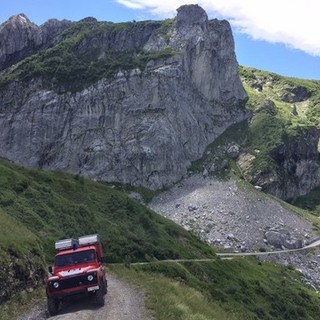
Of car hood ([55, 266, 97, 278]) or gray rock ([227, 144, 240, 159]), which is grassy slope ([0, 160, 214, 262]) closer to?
car hood ([55, 266, 97, 278])

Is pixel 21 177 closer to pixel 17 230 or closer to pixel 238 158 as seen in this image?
pixel 17 230

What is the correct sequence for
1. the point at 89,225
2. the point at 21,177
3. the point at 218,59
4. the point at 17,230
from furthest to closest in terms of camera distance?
the point at 218,59 < the point at 21,177 < the point at 89,225 < the point at 17,230

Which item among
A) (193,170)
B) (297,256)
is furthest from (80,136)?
(297,256)

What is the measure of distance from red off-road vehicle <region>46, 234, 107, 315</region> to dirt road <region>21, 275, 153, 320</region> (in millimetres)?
741

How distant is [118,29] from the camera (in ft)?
638

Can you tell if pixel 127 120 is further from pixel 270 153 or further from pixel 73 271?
pixel 73 271

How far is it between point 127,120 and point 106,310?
13902 cm

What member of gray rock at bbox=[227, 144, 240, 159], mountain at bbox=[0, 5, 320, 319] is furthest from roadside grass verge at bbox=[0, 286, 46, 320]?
gray rock at bbox=[227, 144, 240, 159]

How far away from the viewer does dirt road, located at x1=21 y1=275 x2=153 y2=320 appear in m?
27.1

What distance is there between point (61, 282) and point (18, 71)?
167 meters

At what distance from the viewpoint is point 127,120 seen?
542 ft

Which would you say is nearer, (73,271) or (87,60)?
(73,271)

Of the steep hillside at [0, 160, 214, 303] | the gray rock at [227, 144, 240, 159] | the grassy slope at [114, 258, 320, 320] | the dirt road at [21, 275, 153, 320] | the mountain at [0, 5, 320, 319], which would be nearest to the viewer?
the dirt road at [21, 275, 153, 320]

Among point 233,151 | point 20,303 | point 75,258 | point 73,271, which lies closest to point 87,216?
point 75,258
